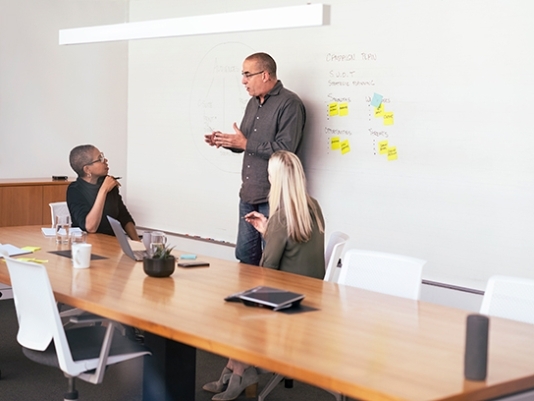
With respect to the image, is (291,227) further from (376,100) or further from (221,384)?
(376,100)

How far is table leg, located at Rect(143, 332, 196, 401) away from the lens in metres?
3.39

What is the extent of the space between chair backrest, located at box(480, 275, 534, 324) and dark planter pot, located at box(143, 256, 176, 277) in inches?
52.6

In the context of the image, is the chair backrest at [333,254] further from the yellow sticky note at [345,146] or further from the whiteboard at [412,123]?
the yellow sticky note at [345,146]

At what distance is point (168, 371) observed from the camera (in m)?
3.40

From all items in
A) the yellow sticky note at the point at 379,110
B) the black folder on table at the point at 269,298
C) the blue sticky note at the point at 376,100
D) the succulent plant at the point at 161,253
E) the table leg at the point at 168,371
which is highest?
the blue sticky note at the point at 376,100

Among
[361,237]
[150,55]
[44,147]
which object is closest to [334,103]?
[361,237]

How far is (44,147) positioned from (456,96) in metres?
3.69

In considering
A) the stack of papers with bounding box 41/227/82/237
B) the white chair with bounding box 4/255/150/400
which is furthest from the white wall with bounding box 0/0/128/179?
the white chair with bounding box 4/255/150/400

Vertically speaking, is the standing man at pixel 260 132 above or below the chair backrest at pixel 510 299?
above

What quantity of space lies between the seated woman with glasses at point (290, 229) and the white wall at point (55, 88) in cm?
341

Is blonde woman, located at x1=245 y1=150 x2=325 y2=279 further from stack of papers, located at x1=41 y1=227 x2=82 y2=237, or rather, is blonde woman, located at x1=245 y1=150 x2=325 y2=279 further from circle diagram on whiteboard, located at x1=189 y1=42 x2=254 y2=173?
circle diagram on whiteboard, located at x1=189 y1=42 x2=254 y2=173

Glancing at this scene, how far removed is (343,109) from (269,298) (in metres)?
2.66

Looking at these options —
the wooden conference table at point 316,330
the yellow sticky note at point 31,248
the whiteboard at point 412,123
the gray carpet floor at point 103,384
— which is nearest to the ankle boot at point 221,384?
the gray carpet floor at point 103,384

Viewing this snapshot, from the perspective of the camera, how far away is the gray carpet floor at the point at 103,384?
423 centimetres
